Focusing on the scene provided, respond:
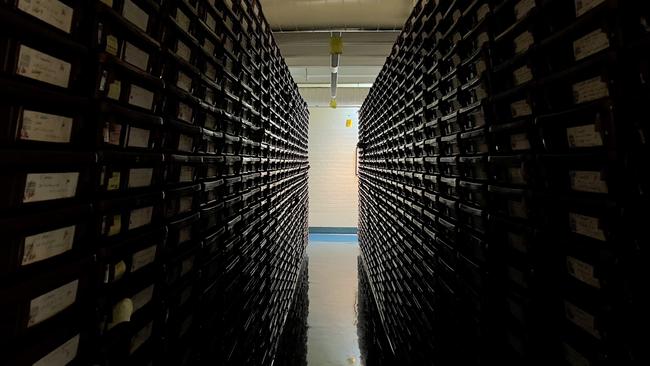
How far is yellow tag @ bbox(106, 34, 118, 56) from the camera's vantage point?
2.82ft

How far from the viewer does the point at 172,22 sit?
111 centimetres

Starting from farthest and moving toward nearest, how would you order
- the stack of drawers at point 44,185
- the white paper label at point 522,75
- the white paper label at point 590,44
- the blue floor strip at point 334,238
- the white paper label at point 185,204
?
1. the blue floor strip at point 334,238
2. the white paper label at point 185,204
3. the white paper label at point 522,75
4. the white paper label at point 590,44
5. the stack of drawers at point 44,185

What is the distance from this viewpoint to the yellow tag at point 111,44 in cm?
86

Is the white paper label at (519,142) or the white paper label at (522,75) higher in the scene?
the white paper label at (522,75)

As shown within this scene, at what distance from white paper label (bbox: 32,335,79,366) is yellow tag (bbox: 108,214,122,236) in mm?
Answer: 242

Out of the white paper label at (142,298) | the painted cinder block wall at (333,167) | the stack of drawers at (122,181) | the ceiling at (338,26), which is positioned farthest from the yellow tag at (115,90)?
the painted cinder block wall at (333,167)

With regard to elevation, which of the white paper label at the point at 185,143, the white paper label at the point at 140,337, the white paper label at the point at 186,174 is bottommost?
the white paper label at the point at 140,337

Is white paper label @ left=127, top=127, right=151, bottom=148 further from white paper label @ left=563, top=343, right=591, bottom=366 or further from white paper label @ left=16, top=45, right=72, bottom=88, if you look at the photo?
white paper label @ left=563, top=343, right=591, bottom=366

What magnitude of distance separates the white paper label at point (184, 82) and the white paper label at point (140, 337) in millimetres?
777

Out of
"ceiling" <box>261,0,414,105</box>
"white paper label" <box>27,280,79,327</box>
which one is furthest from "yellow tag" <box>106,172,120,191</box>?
"ceiling" <box>261,0,414,105</box>

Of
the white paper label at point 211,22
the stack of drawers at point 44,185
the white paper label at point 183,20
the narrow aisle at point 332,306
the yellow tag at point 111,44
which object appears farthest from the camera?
the narrow aisle at point 332,306

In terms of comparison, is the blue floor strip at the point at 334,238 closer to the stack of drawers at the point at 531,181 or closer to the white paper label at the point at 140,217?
the stack of drawers at the point at 531,181

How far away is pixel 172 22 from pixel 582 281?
131 cm

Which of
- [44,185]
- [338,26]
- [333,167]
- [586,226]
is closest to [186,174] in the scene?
[44,185]
